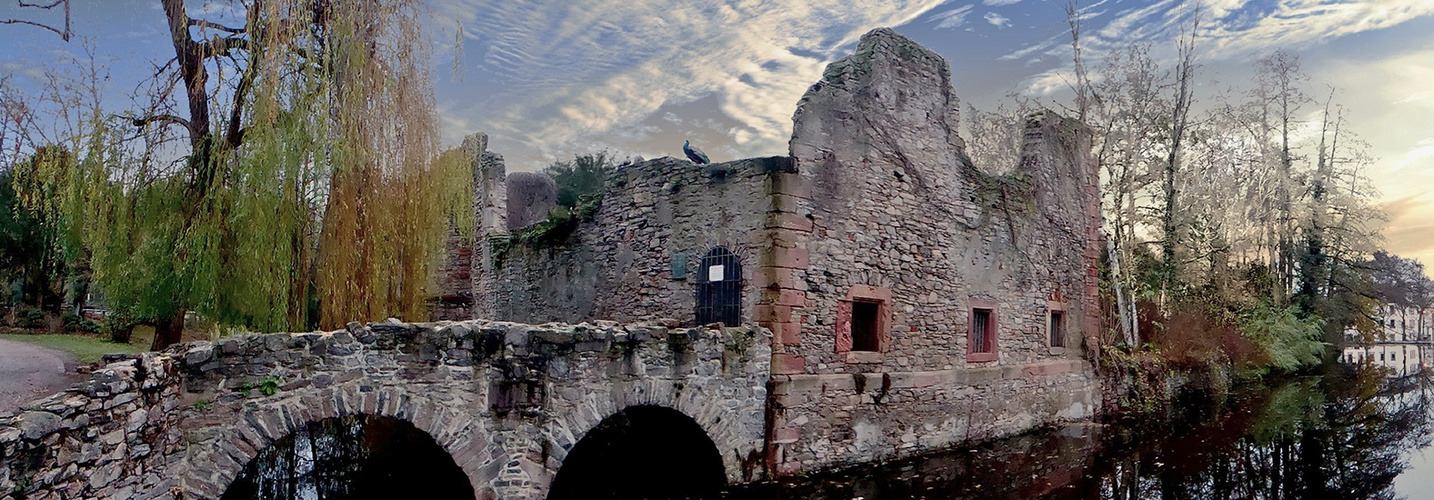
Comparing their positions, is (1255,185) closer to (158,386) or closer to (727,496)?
(727,496)

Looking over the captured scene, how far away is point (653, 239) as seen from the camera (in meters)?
11.9

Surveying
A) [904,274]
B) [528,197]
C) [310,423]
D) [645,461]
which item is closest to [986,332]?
[904,274]

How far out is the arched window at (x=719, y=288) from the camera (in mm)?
10891

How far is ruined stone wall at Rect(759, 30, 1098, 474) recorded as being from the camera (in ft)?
35.4

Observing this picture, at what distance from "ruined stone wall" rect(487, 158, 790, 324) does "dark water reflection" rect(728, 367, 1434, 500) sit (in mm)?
3339

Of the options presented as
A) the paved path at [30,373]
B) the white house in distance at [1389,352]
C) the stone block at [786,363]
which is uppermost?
the stone block at [786,363]

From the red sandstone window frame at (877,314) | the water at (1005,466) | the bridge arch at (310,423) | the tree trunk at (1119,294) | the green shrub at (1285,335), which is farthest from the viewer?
the green shrub at (1285,335)

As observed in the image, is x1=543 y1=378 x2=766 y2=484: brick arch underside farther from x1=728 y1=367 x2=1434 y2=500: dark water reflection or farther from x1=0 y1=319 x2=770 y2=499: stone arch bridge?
x1=728 y1=367 x2=1434 y2=500: dark water reflection

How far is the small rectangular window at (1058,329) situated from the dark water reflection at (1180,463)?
5.81 ft

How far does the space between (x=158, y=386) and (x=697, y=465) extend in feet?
21.0

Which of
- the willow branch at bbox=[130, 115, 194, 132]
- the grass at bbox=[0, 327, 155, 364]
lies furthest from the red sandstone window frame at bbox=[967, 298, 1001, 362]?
the grass at bbox=[0, 327, 155, 364]

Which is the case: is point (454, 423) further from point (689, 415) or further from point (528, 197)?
point (528, 197)

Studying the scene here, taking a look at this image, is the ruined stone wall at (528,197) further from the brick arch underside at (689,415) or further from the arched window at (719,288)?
the brick arch underside at (689,415)

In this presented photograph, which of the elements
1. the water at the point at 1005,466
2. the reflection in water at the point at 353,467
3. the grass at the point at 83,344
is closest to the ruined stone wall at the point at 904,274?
the water at the point at 1005,466
